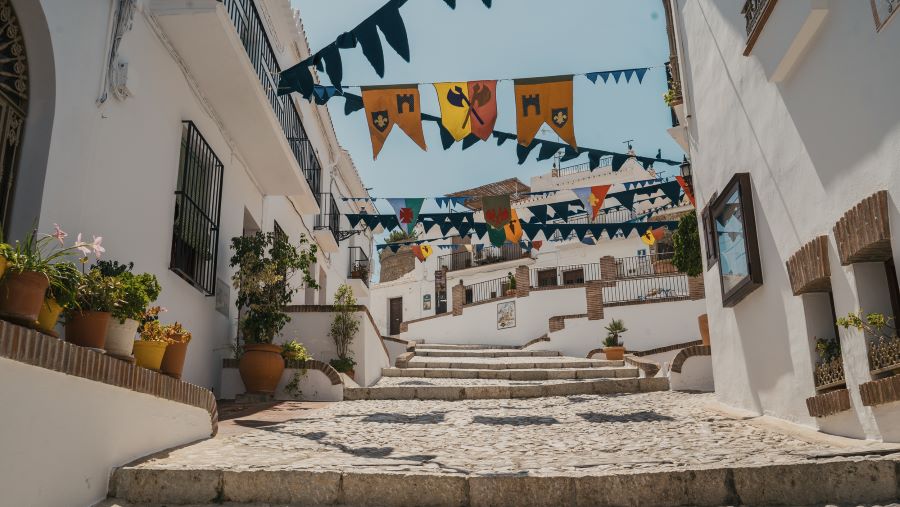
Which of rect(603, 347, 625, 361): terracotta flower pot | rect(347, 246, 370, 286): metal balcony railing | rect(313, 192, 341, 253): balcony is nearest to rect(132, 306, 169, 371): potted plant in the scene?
rect(313, 192, 341, 253): balcony

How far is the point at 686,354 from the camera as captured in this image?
988 centimetres

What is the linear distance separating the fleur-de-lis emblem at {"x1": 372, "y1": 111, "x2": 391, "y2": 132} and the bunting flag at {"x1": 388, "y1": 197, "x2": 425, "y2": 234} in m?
5.26

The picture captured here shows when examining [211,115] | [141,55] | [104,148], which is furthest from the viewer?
[211,115]

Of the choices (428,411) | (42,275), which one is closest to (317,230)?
(428,411)

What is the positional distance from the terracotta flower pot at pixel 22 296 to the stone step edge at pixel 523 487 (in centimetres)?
99

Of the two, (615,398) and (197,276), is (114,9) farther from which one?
(615,398)

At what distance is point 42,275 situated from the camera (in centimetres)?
348

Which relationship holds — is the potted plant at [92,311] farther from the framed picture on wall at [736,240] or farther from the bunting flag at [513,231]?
the bunting flag at [513,231]

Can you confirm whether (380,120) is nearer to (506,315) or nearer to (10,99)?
(10,99)

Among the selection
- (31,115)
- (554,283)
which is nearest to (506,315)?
(554,283)

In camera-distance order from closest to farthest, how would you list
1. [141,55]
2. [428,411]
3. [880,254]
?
[880,254] → [141,55] → [428,411]

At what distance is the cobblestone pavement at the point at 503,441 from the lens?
4207 mm

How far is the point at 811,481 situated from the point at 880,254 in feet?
4.79

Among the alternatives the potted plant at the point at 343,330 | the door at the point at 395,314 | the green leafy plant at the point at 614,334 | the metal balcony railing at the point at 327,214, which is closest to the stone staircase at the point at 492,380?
the potted plant at the point at 343,330
